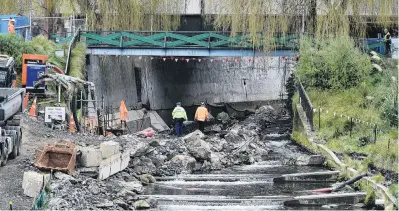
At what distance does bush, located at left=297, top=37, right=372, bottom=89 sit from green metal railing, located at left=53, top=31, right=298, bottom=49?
2676 mm

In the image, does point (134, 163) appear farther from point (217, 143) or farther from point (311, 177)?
point (217, 143)

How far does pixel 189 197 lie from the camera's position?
27.8m

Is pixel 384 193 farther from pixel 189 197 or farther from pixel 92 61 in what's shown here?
pixel 92 61

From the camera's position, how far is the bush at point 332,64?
131 ft

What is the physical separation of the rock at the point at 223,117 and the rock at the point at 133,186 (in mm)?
23014

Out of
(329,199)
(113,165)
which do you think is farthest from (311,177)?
(113,165)

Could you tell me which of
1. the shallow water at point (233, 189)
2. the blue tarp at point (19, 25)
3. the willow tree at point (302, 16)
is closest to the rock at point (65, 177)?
the shallow water at point (233, 189)

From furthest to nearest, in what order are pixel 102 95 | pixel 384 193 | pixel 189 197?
pixel 102 95 < pixel 189 197 < pixel 384 193

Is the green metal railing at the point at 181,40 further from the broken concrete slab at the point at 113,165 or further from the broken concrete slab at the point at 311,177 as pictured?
the broken concrete slab at the point at 113,165

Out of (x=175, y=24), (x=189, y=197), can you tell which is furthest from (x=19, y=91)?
(x=175, y=24)

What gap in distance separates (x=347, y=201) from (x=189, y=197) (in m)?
4.85

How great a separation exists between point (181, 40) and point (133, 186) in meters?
17.4

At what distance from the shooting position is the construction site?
2697 cm

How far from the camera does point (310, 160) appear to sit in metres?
33.6
